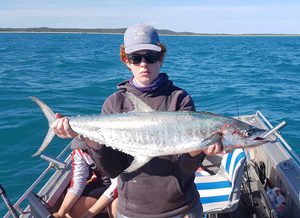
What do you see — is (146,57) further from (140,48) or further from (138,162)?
(138,162)

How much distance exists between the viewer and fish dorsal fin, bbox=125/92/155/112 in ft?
9.68

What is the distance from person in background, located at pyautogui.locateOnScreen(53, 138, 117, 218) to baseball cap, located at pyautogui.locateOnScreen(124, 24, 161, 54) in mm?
2346

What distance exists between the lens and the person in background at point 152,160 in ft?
9.60

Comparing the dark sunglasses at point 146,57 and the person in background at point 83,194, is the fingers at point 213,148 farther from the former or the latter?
the person in background at point 83,194

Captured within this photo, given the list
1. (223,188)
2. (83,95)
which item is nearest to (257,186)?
(223,188)

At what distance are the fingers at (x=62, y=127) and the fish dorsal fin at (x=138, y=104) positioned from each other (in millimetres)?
642

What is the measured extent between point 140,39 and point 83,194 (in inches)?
126

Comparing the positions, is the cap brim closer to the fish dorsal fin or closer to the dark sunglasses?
the dark sunglasses

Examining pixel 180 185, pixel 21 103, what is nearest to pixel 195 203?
pixel 180 185

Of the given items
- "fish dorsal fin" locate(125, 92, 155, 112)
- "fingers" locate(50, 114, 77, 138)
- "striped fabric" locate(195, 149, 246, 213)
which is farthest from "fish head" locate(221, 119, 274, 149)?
"striped fabric" locate(195, 149, 246, 213)

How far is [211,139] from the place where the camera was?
295 centimetres

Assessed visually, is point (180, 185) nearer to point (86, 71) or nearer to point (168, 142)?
point (168, 142)

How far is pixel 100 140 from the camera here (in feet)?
10.3

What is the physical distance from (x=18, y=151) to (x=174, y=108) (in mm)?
8206
